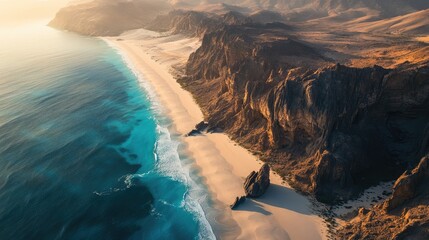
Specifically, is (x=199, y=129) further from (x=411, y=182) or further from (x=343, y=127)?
(x=411, y=182)

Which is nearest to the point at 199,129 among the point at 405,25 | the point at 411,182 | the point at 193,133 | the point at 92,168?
the point at 193,133

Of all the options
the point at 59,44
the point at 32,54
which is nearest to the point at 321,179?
the point at 32,54

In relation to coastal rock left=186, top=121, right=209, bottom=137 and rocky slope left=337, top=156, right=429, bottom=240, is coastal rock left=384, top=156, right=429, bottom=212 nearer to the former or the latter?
rocky slope left=337, top=156, right=429, bottom=240

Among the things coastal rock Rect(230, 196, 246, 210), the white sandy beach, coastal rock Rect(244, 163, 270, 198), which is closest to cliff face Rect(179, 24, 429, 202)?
the white sandy beach

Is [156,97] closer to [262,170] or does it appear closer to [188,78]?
[188,78]

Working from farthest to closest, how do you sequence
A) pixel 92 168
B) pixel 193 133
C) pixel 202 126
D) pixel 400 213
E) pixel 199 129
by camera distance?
pixel 202 126 → pixel 199 129 → pixel 193 133 → pixel 92 168 → pixel 400 213

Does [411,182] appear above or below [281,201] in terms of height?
above
